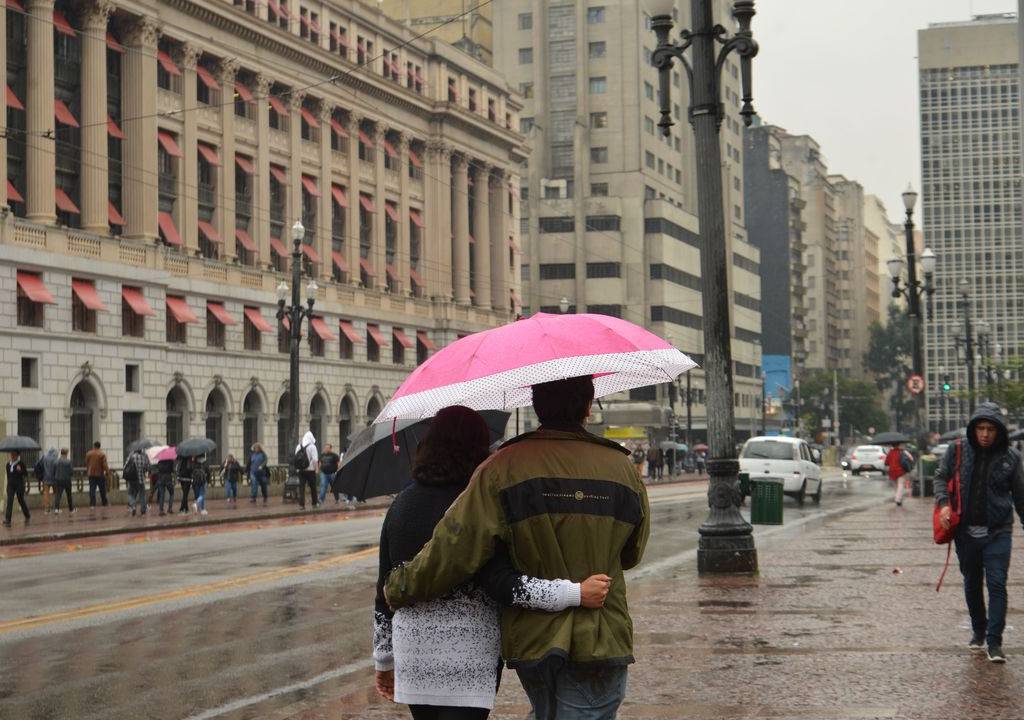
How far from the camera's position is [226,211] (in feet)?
210

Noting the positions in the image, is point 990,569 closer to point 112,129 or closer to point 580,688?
point 580,688

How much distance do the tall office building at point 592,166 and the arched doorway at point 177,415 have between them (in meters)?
55.2

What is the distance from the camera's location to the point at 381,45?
76.9m

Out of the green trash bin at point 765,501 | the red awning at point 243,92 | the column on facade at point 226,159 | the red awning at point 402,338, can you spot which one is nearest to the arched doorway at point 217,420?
the column on facade at point 226,159

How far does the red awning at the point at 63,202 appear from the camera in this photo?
54.0m

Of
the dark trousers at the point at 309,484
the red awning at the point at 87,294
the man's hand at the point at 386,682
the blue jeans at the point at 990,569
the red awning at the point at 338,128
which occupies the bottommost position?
the dark trousers at the point at 309,484

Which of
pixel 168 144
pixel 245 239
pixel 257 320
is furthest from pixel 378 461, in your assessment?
pixel 245 239

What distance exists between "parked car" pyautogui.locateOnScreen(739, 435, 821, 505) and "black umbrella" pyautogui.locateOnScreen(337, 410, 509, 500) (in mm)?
31451

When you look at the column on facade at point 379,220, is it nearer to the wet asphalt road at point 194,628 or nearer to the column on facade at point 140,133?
the column on facade at point 140,133

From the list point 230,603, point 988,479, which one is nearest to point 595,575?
point 988,479

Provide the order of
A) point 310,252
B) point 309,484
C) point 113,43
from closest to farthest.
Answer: point 309,484 < point 113,43 < point 310,252

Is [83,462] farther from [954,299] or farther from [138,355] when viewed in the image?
[954,299]

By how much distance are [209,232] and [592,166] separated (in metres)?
57.2

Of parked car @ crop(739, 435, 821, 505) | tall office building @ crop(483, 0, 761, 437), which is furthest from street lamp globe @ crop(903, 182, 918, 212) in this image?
tall office building @ crop(483, 0, 761, 437)
